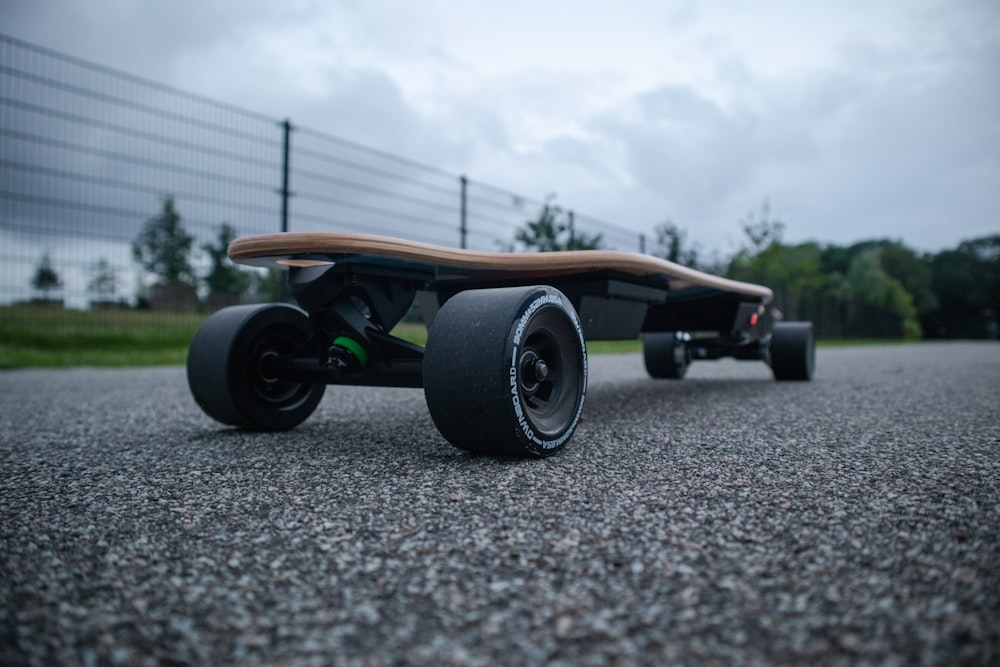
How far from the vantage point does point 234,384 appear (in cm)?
261

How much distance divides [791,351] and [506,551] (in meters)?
4.22

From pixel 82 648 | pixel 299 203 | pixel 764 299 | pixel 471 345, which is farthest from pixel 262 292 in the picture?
pixel 82 648

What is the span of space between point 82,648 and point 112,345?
7827mm

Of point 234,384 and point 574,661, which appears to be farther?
point 234,384

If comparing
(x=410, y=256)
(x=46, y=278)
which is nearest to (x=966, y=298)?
(x=46, y=278)

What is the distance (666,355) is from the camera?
5207mm

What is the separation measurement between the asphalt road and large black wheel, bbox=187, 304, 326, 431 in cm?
16

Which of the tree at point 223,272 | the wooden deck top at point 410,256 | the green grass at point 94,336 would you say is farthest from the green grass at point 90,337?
the wooden deck top at point 410,256

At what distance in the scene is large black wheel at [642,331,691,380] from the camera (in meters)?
5.12

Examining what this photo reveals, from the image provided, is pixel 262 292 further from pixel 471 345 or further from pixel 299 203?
pixel 471 345

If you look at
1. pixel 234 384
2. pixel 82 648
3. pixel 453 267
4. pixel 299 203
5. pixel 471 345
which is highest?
pixel 299 203

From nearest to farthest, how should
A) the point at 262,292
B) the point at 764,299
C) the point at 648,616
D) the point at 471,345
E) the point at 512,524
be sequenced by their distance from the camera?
1. the point at 648,616
2. the point at 512,524
3. the point at 471,345
4. the point at 764,299
5. the point at 262,292

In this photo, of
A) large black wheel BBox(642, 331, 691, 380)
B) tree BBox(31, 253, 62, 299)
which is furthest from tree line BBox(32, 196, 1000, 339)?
large black wheel BBox(642, 331, 691, 380)

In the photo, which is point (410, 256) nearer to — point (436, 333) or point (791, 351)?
point (436, 333)
